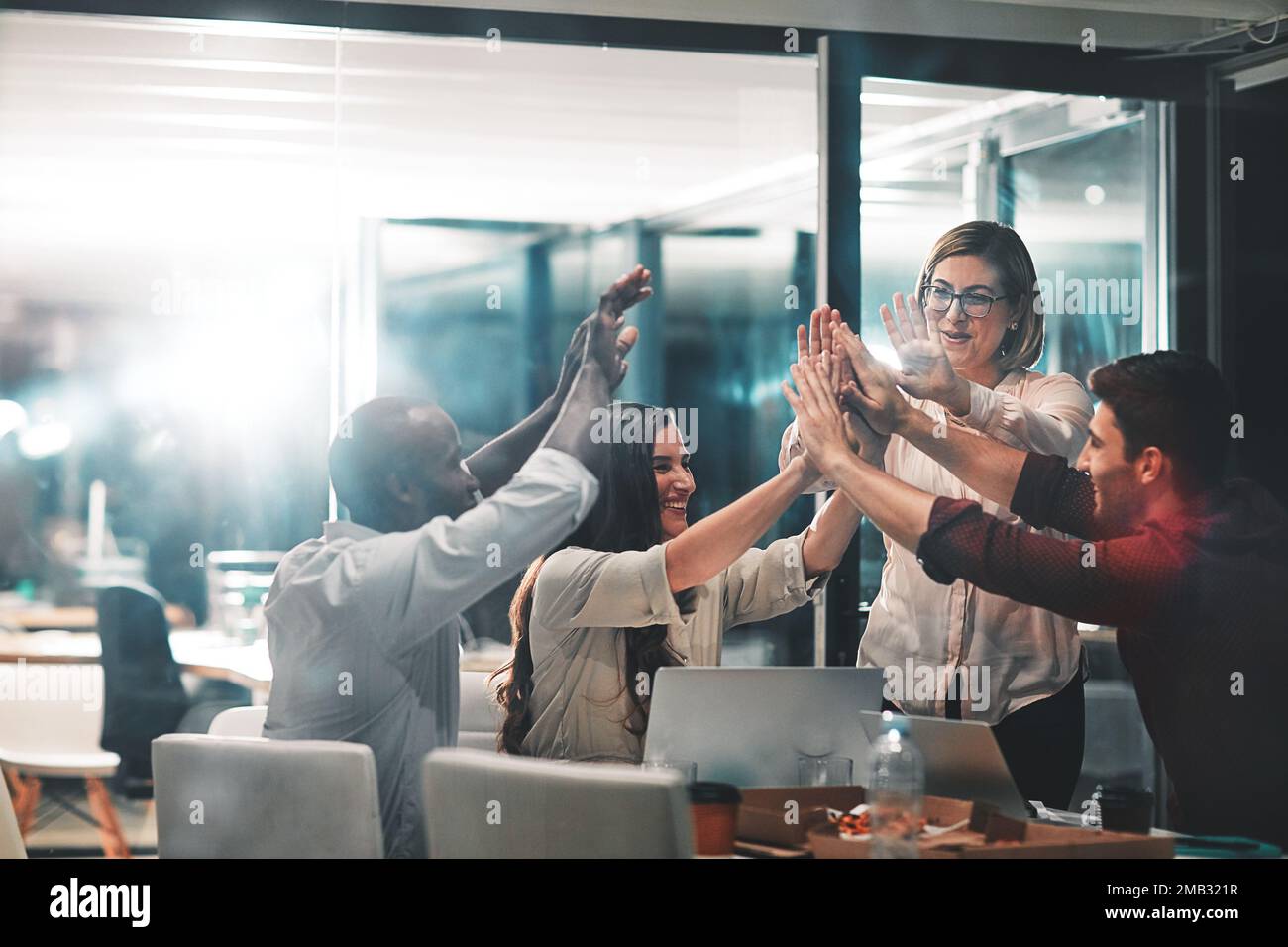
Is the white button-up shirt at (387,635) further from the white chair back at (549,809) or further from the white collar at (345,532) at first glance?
the white chair back at (549,809)

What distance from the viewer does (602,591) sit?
3348 mm

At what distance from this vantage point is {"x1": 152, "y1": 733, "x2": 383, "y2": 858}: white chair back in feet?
8.42

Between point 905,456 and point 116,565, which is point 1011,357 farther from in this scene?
point 116,565

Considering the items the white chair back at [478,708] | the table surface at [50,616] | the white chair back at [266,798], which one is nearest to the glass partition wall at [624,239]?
the white chair back at [478,708]

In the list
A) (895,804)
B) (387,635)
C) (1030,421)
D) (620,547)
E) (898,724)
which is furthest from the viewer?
(1030,421)

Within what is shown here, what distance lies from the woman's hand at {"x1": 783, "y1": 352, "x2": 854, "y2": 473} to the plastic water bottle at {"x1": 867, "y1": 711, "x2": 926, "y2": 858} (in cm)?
158

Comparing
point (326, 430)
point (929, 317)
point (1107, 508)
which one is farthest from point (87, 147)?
point (1107, 508)

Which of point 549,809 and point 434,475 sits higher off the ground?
point 434,475

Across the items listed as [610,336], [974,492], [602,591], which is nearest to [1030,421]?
[974,492]

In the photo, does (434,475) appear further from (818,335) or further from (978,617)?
(978,617)

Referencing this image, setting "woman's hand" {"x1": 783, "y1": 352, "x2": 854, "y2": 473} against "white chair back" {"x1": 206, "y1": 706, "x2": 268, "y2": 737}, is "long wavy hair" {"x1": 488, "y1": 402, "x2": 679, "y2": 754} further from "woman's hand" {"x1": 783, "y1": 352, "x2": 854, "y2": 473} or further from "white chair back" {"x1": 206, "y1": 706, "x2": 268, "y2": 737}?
"white chair back" {"x1": 206, "y1": 706, "x2": 268, "y2": 737}

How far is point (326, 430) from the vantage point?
377 cm

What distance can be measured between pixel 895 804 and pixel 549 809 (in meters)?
0.57

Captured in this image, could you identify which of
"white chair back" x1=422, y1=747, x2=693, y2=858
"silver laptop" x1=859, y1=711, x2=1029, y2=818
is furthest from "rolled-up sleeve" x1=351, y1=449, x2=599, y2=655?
"silver laptop" x1=859, y1=711, x2=1029, y2=818
